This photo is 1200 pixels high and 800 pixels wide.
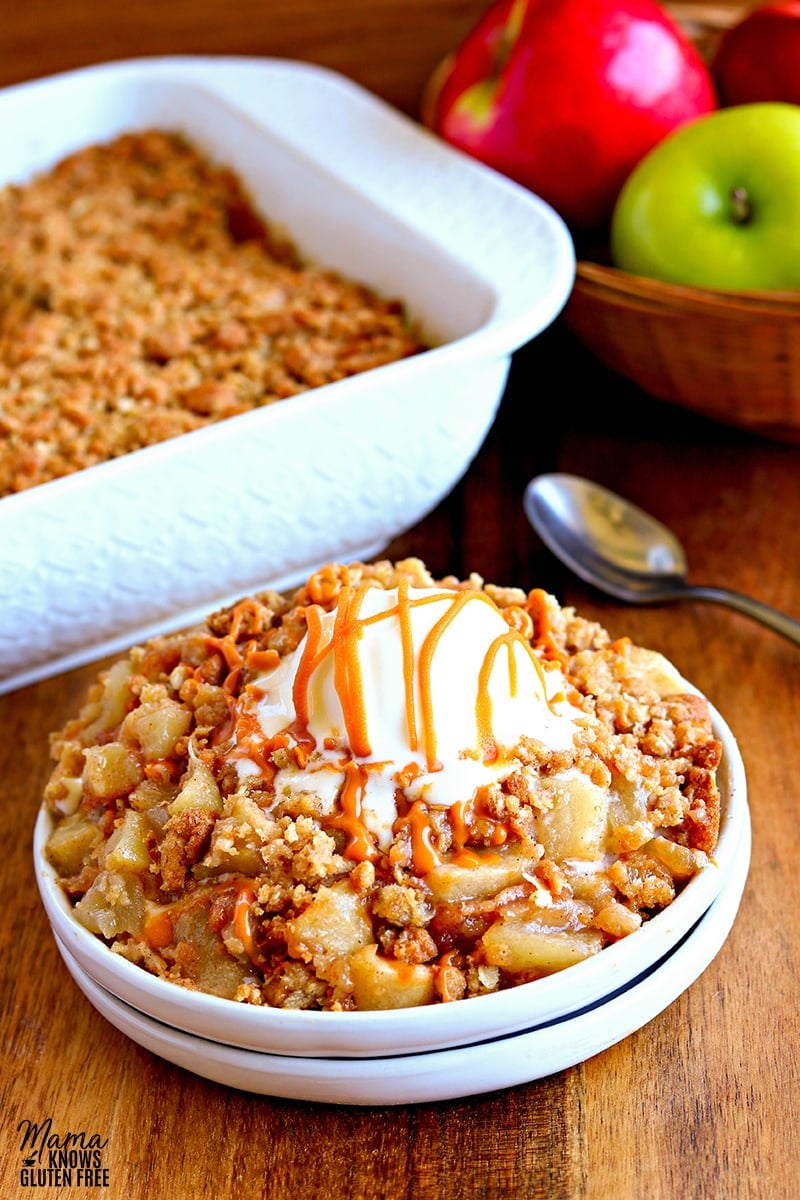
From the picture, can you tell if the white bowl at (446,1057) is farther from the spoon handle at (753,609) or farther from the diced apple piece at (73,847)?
the spoon handle at (753,609)

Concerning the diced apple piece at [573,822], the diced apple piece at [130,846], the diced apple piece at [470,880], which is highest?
the diced apple piece at [573,822]

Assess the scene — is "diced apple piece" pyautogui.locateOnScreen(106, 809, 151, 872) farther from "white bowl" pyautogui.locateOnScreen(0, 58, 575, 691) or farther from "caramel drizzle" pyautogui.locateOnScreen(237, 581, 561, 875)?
"white bowl" pyautogui.locateOnScreen(0, 58, 575, 691)

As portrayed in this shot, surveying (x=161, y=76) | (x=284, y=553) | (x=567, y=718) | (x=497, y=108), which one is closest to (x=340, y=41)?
(x=161, y=76)

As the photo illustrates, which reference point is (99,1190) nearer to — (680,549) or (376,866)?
(376,866)

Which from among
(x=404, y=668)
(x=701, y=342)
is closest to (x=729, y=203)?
(x=701, y=342)

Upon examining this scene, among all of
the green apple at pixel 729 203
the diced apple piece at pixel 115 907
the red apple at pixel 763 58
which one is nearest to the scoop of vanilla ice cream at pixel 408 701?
the diced apple piece at pixel 115 907

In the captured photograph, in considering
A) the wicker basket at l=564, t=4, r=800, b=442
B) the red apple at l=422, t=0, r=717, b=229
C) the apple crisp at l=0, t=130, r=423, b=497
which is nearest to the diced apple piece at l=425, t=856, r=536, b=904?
the apple crisp at l=0, t=130, r=423, b=497
